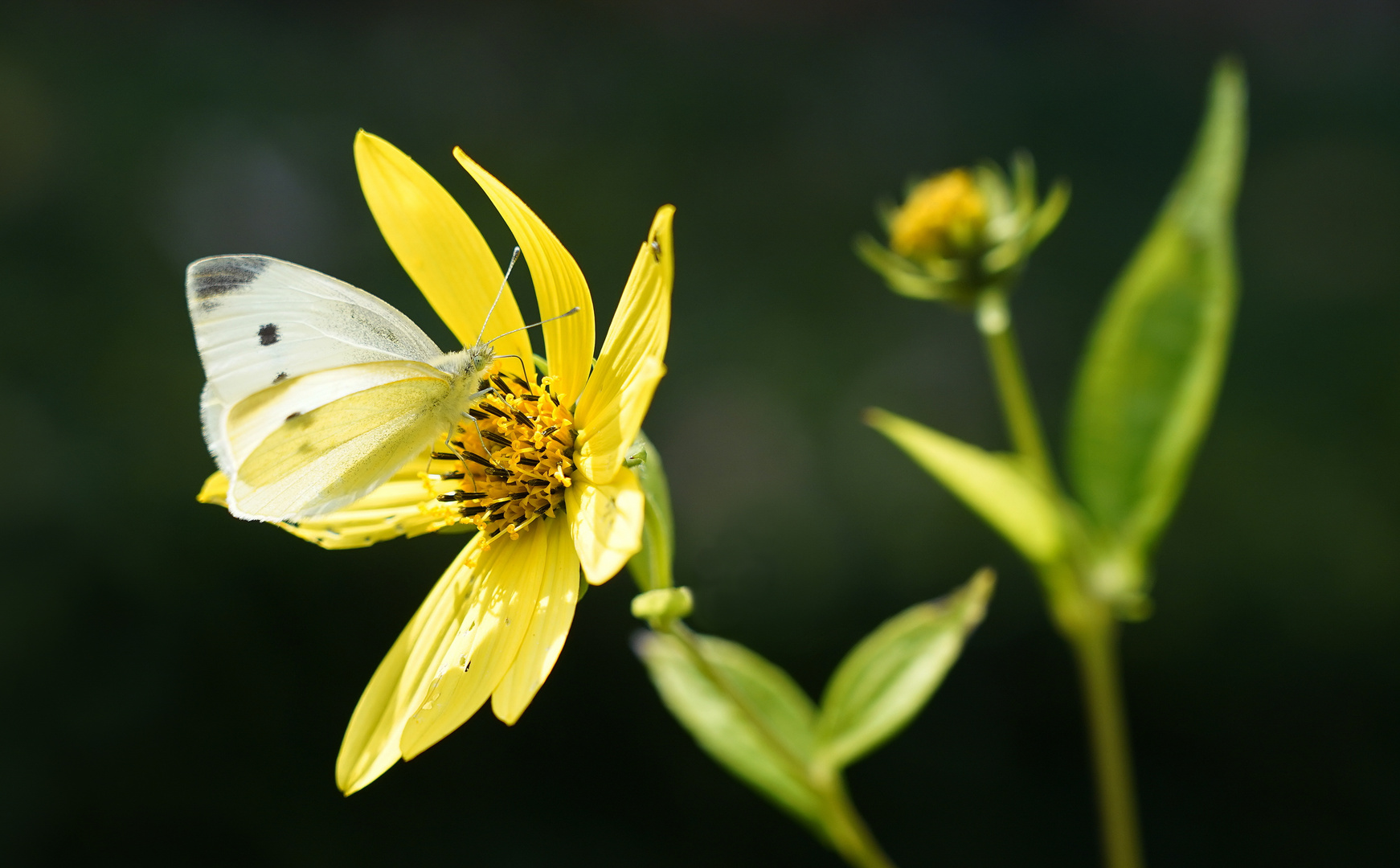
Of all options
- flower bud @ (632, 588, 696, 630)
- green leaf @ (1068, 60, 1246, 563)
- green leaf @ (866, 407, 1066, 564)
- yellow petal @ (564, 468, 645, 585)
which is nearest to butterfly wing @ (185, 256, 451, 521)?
yellow petal @ (564, 468, 645, 585)

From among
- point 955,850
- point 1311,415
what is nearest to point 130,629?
point 955,850

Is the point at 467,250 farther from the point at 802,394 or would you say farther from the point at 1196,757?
the point at 1196,757

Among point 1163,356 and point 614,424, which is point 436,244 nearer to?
point 614,424

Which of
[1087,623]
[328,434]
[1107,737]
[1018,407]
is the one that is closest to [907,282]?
[1018,407]

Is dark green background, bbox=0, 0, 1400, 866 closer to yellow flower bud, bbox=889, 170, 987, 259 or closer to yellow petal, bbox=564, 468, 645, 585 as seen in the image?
yellow flower bud, bbox=889, 170, 987, 259

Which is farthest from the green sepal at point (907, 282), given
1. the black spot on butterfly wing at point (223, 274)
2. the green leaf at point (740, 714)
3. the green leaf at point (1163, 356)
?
the black spot on butterfly wing at point (223, 274)

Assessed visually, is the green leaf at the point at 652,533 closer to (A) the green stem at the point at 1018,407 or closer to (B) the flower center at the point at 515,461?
(B) the flower center at the point at 515,461
